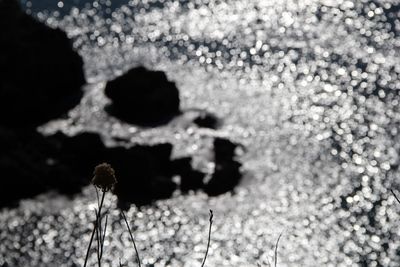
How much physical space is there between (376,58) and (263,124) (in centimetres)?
1244

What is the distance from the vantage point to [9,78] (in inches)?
2048

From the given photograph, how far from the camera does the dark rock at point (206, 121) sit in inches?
1919

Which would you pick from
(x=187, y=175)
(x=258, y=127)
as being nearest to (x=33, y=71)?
(x=258, y=127)

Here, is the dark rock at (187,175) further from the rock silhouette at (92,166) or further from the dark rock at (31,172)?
the dark rock at (31,172)

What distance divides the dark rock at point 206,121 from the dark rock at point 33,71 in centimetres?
826

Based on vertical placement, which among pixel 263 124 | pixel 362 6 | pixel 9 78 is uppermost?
pixel 9 78

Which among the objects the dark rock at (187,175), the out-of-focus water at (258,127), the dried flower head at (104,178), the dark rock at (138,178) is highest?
the dried flower head at (104,178)

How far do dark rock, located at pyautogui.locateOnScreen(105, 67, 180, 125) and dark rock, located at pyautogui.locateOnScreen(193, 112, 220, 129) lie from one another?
1631 millimetres

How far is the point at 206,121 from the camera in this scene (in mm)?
49312

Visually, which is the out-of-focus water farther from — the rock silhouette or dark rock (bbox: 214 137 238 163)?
the rock silhouette

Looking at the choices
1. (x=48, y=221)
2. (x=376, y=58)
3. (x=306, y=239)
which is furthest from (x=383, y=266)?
(x=376, y=58)

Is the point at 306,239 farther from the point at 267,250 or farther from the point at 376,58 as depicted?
the point at 376,58

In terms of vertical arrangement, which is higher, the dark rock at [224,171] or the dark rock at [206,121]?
the dark rock at [224,171]

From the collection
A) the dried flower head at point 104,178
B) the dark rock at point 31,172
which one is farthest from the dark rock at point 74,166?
the dried flower head at point 104,178
